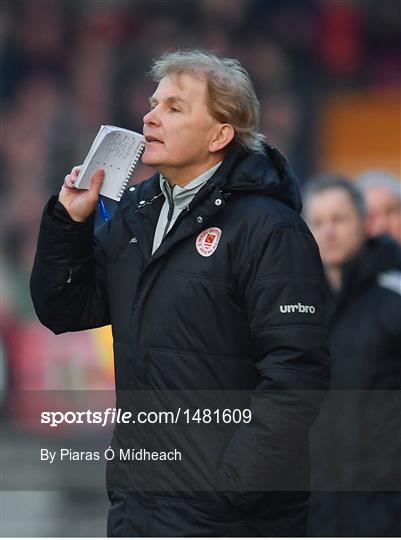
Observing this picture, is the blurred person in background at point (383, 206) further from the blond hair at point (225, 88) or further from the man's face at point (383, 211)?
the blond hair at point (225, 88)

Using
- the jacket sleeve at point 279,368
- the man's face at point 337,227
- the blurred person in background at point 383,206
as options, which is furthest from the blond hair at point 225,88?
the blurred person in background at point 383,206

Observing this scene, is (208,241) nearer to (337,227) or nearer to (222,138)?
(222,138)

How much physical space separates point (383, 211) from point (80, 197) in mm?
2680

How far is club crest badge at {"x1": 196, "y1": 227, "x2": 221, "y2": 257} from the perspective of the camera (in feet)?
9.25

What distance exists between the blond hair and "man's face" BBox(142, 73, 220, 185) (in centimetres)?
2

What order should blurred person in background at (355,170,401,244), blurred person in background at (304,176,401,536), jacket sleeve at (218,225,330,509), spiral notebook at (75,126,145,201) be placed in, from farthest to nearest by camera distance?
blurred person in background at (355,170,401,244), blurred person in background at (304,176,401,536), spiral notebook at (75,126,145,201), jacket sleeve at (218,225,330,509)

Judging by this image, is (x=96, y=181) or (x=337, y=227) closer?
(x=96, y=181)

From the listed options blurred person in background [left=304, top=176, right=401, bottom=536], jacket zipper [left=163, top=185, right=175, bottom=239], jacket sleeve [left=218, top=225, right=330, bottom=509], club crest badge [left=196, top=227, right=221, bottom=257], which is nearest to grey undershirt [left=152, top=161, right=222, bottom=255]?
jacket zipper [left=163, top=185, right=175, bottom=239]

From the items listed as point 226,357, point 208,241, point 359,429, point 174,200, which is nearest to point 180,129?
point 174,200

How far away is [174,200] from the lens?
298cm

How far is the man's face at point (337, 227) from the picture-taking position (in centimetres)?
442

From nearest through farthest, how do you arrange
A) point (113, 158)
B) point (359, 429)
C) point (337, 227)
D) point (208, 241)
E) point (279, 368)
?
1. point (279, 368)
2. point (208, 241)
3. point (113, 158)
4. point (359, 429)
5. point (337, 227)

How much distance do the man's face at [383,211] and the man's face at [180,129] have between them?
2.55m

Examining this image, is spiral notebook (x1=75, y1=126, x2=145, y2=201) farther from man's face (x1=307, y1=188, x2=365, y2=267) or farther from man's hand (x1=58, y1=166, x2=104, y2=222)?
man's face (x1=307, y1=188, x2=365, y2=267)
